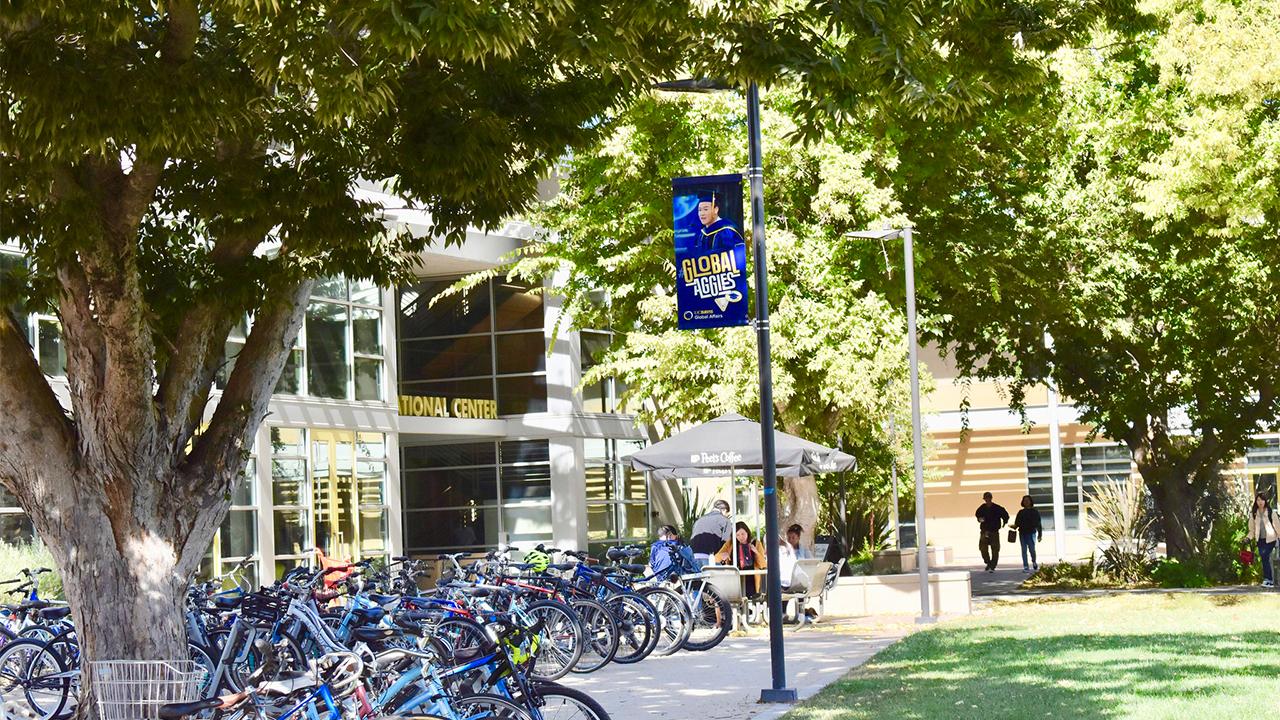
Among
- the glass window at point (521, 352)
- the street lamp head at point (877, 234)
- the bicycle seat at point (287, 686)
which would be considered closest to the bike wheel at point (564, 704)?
the bicycle seat at point (287, 686)

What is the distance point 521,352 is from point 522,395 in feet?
3.12

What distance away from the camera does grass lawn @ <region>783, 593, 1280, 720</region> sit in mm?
11367

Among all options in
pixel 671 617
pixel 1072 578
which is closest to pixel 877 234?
pixel 671 617

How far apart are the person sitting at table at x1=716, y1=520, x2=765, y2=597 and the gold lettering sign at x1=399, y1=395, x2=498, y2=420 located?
12299 mm

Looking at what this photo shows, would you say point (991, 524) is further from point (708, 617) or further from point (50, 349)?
point (50, 349)

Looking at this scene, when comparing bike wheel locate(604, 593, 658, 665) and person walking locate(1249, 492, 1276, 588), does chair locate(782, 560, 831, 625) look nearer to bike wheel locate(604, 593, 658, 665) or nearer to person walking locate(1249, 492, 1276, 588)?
bike wheel locate(604, 593, 658, 665)

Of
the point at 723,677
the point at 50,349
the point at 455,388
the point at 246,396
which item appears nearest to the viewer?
the point at 246,396

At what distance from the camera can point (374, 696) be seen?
8.28 m

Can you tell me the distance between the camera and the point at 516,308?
117 ft

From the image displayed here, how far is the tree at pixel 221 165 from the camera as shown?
8.28 m

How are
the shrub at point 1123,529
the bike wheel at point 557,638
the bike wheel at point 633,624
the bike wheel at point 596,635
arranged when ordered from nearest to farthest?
the bike wheel at point 557,638 → the bike wheel at point 596,635 → the bike wheel at point 633,624 → the shrub at point 1123,529

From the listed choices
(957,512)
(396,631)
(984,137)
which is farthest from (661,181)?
(957,512)

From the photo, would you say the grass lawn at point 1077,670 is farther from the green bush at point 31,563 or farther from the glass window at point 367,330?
the glass window at point 367,330

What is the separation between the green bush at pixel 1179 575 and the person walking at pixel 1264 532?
1.23 meters
